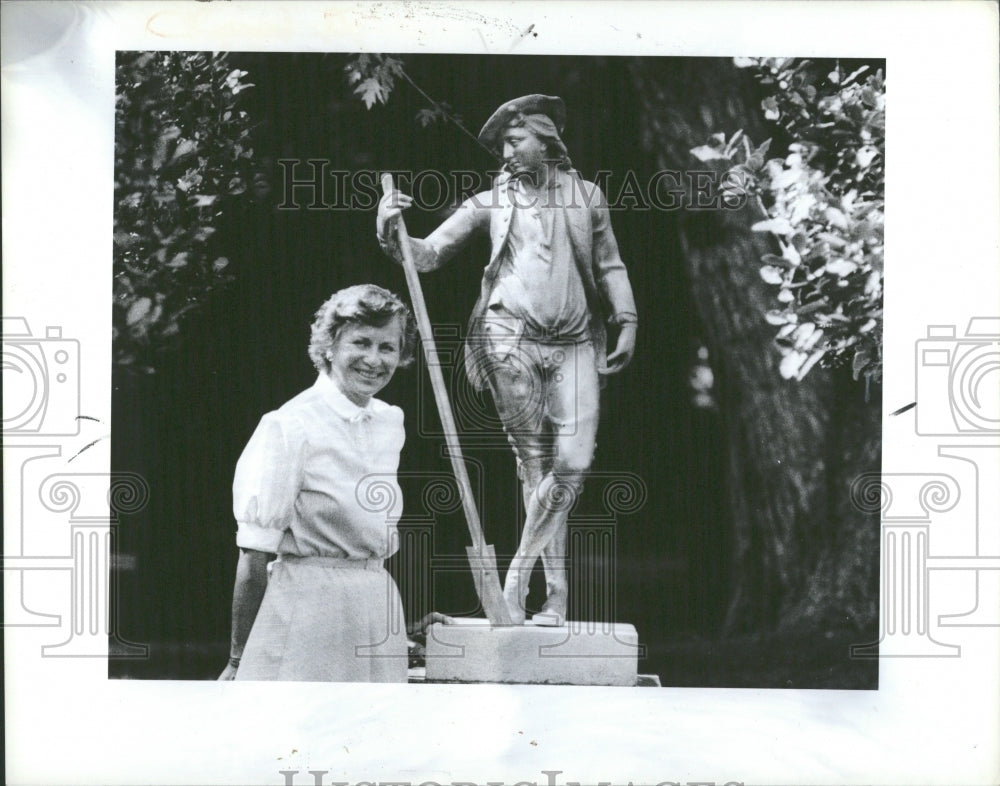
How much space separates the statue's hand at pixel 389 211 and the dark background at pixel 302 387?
1.5 inches

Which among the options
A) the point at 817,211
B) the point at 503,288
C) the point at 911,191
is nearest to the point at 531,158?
the point at 503,288

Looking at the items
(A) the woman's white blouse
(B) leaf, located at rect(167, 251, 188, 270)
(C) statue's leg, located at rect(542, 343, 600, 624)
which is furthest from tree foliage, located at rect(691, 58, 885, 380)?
(B) leaf, located at rect(167, 251, 188, 270)

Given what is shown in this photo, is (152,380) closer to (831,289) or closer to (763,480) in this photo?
(763,480)

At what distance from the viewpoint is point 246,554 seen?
3.14 meters

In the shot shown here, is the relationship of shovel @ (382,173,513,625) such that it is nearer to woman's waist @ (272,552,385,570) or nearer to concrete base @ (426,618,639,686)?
concrete base @ (426,618,639,686)

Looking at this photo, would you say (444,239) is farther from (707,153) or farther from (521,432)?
(707,153)

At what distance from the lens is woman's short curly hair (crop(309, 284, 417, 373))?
124 inches

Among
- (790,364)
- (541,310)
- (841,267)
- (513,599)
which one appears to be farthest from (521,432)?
(841,267)

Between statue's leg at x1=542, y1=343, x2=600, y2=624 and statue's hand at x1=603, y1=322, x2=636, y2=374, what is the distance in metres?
0.06

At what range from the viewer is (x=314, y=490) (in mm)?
3137

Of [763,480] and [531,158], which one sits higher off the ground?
[531,158]

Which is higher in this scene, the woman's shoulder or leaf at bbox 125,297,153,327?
leaf at bbox 125,297,153,327

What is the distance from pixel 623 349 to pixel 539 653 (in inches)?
37.0

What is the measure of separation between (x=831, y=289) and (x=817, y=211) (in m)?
0.24
